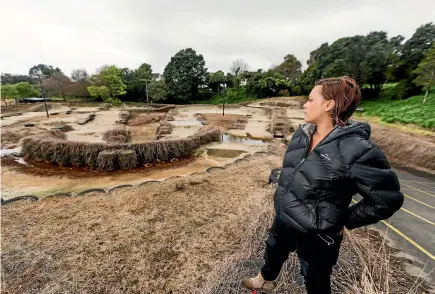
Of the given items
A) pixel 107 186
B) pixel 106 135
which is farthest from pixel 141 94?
pixel 107 186

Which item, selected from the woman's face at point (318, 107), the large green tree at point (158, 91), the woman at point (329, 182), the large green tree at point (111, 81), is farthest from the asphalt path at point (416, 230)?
the large green tree at point (111, 81)

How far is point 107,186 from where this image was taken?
6906 millimetres

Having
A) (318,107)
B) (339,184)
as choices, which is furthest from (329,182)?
(318,107)

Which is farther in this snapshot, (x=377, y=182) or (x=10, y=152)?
(x=10, y=152)

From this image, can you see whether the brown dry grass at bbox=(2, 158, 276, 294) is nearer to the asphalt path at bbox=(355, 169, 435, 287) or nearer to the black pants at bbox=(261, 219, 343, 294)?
the black pants at bbox=(261, 219, 343, 294)

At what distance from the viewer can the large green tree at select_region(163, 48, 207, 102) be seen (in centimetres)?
3278

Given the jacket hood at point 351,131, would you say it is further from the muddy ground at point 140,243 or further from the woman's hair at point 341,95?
the muddy ground at point 140,243

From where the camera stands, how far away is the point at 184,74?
108ft

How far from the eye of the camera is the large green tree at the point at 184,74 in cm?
3278

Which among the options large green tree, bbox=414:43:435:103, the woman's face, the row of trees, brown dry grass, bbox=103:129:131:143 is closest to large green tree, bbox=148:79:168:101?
the row of trees

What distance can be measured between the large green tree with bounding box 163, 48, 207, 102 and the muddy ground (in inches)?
1166

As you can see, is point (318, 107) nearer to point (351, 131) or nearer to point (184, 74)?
point (351, 131)

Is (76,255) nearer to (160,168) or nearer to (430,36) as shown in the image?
(160,168)

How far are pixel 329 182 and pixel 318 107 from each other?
0.48m
